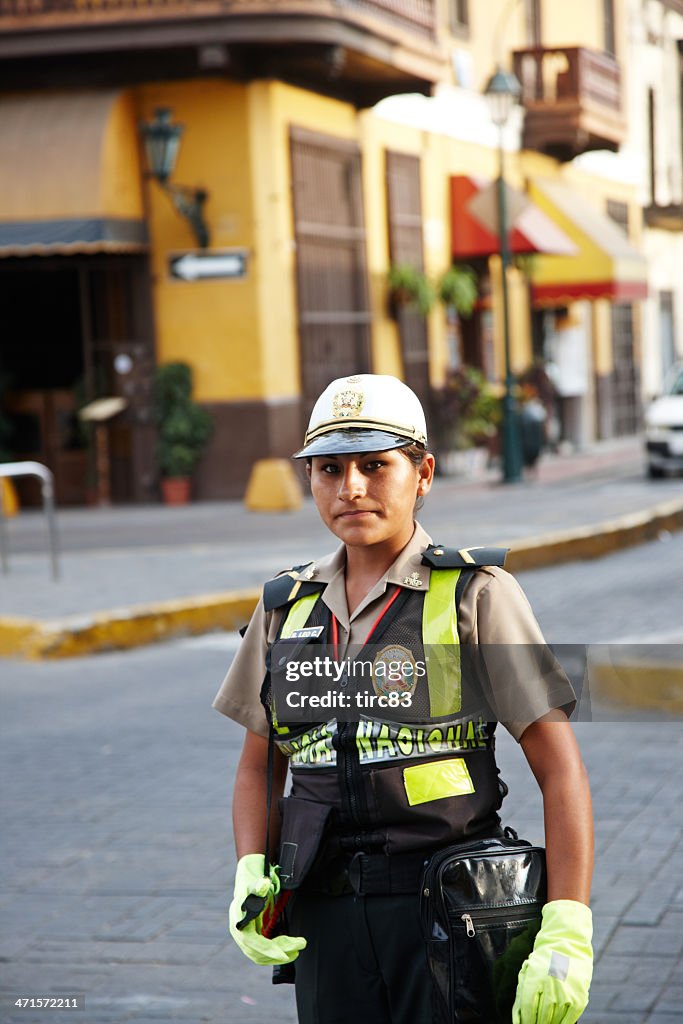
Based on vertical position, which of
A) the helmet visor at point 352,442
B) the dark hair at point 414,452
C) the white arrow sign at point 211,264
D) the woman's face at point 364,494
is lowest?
the woman's face at point 364,494

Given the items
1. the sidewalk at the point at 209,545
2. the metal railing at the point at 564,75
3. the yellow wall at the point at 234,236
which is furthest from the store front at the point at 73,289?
the metal railing at the point at 564,75

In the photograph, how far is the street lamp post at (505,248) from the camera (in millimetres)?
21391

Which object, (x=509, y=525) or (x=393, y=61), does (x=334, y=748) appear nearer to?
(x=509, y=525)

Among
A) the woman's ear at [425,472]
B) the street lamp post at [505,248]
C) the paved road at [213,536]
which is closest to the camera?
the woman's ear at [425,472]

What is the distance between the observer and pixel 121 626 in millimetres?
10438

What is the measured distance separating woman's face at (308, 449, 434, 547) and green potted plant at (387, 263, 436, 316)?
21132 mm

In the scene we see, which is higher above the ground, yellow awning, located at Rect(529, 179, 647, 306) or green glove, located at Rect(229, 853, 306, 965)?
yellow awning, located at Rect(529, 179, 647, 306)

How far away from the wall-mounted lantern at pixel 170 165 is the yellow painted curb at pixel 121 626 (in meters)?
9.91

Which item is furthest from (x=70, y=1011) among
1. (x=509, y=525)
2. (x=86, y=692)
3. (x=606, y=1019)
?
(x=509, y=525)

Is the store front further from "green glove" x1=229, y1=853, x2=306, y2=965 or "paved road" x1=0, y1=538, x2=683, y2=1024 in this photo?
"green glove" x1=229, y1=853, x2=306, y2=965

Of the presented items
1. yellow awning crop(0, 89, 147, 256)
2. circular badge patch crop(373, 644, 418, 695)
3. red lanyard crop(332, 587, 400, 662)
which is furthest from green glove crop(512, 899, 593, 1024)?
yellow awning crop(0, 89, 147, 256)

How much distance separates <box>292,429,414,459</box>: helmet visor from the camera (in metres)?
2.71

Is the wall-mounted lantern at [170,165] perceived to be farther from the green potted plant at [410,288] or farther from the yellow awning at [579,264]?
the yellow awning at [579,264]

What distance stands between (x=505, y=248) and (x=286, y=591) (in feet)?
64.0
